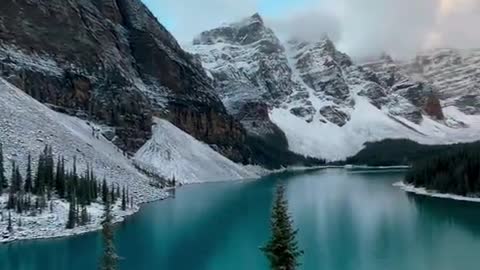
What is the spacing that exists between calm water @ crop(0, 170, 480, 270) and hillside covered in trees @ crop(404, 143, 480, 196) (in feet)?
22.8

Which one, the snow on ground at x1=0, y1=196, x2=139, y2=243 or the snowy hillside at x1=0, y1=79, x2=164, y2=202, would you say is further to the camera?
the snowy hillside at x1=0, y1=79, x2=164, y2=202

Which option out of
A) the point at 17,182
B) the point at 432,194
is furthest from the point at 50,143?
the point at 432,194

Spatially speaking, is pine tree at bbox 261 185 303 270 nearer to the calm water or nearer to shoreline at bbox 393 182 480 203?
the calm water

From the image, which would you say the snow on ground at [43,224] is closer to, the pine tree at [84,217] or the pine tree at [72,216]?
the pine tree at [84,217]

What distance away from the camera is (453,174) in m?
143

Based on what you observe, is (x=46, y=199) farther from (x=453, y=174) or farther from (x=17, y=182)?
(x=453, y=174)

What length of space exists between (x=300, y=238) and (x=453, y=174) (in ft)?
239

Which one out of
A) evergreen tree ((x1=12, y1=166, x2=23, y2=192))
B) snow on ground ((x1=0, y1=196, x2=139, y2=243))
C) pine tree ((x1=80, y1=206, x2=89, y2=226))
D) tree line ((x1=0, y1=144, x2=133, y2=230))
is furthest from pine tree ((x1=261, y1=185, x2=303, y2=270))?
evergreen tree ((x1=12, y1=166, x2=23, y2=192))

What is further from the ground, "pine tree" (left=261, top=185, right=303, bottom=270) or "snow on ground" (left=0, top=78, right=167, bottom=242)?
"snow on ground" (left=0, top=78, right=167, bottom=242)

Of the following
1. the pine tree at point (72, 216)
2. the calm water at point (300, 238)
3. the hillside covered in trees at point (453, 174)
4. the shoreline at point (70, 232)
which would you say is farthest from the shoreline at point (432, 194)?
the pine tree at point (72, 216)

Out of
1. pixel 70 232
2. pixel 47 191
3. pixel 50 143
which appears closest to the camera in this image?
pixel 70 232

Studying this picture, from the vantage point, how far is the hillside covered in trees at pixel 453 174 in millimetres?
135750

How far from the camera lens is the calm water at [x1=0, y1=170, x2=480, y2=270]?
6794cm

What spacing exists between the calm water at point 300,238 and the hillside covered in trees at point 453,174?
274 inches
